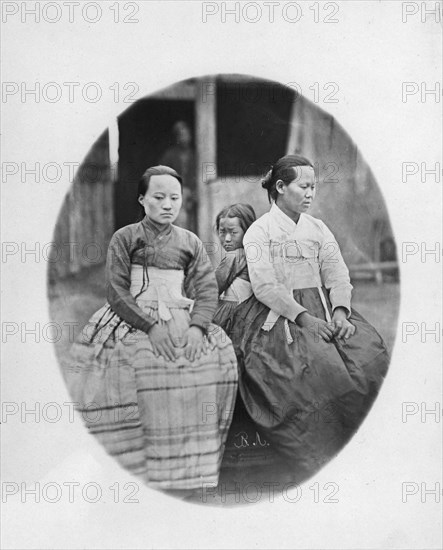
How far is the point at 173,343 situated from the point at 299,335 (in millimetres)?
407

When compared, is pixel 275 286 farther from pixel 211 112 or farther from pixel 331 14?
pixel 331 14

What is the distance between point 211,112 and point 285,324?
0.72 m

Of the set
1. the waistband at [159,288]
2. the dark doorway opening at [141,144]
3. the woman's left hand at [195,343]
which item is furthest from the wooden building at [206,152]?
the woman's left hand at [195,343]

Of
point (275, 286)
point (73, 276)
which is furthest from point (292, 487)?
point (73, 276)

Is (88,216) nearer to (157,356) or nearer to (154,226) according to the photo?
(154,226)

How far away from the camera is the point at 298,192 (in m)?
2.02

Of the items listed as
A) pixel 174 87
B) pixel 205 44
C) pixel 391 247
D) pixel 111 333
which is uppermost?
pixel 205 44

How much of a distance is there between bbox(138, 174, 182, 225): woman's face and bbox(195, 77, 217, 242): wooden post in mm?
93

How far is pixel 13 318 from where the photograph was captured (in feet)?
6.55

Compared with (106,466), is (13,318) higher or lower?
higher

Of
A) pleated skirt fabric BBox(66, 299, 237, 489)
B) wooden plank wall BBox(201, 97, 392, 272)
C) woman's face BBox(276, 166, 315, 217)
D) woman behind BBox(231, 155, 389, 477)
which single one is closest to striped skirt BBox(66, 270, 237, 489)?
pleated skirt fabric BBox(66, 299, 237, 489)

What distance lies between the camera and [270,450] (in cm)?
203

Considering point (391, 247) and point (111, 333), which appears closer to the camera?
point (111, 333)

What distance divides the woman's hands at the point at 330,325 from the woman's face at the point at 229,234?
1.03ft
